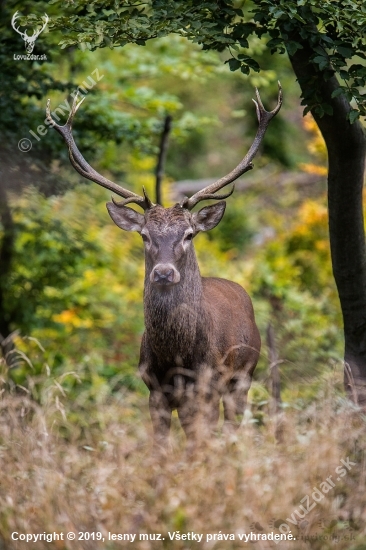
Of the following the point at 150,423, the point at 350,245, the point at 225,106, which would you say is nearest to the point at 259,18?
the point at 350,245

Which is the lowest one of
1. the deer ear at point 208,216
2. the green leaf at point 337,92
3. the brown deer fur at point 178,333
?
the brown deer fur at point 178,333

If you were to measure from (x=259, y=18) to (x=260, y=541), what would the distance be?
3.52 metres

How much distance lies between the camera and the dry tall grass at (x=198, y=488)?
449cm

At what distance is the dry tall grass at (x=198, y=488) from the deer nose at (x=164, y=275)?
100cm

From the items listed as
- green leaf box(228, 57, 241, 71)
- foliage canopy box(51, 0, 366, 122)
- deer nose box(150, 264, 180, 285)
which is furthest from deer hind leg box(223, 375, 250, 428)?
green leaf box(228, 57, 241, 71)

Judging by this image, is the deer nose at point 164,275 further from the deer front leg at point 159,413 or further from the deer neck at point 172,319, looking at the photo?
the deer front leg at point 159,413

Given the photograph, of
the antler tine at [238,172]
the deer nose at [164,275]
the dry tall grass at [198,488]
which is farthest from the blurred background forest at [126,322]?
the antler tine at [238,172]

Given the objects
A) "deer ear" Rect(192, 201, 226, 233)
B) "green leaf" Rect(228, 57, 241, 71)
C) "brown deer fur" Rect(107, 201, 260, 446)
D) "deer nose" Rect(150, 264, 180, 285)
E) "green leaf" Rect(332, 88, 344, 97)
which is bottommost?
"brown deer fur" Rect(107, 201, 260, 446)

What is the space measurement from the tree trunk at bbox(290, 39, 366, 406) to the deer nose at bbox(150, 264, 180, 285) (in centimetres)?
146

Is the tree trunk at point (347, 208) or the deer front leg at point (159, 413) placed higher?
the tree trunk at point (347, 208)

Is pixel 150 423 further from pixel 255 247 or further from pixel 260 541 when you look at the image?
pixel 255 247

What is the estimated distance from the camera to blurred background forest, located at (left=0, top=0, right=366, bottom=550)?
4.71 m

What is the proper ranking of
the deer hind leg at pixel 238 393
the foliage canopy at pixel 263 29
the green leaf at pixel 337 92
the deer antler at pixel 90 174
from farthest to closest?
1. the deer antler at pixel 90 174
2. the deer hind leg at pixel 238 393
3. the foliage canopy at pixel 263 29
4. the green leaf at pixel 337 92

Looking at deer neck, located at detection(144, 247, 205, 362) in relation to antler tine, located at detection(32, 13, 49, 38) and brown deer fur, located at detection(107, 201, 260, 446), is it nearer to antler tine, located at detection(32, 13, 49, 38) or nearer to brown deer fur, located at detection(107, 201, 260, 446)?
brown deer fur, located at detection(107, 201, 260, 446)
